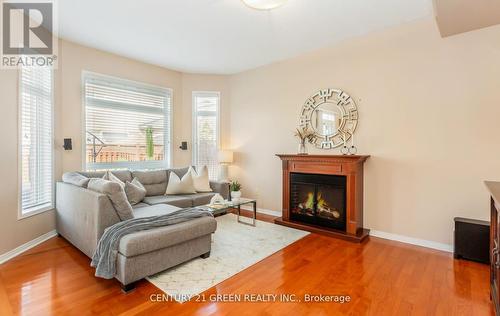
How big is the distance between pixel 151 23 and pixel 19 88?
172cm

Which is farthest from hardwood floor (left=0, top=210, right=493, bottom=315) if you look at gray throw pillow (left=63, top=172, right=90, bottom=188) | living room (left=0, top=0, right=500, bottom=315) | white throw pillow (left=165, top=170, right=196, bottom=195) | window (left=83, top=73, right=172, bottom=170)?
window (left=83, top=73, right=172, bottom=170)

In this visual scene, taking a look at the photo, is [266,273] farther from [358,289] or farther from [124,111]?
[124,111]

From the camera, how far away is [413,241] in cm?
330

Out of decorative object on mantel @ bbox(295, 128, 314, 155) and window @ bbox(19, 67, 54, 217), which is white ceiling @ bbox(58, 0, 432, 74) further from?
decorative object on mantel @ bbox(295, 128, 314, 155)

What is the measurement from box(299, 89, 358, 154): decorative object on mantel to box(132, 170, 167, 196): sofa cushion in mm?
2578

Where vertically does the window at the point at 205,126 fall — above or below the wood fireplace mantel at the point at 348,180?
above

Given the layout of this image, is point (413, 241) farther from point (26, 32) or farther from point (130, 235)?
Result: point (26, 32)

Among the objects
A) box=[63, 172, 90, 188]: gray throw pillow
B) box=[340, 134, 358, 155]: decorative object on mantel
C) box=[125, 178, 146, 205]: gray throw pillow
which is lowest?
box=[125, 178, 146, 205]: gray throw pillow

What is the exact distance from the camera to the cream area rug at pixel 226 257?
7.44 feet

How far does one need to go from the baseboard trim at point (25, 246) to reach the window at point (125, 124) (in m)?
1.09

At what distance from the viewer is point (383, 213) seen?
3.54 meters

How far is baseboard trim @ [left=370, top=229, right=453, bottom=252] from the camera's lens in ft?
10.2

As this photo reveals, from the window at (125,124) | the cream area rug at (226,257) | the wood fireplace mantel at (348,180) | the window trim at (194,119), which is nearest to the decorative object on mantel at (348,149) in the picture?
the wood fireplace mantel at (348,180)

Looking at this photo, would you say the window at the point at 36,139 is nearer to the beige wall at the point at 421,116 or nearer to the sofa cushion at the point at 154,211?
the sofa cushion at the point at 154,211
